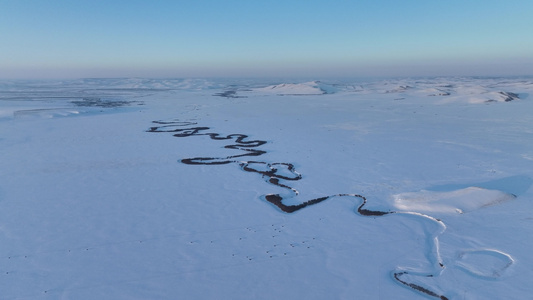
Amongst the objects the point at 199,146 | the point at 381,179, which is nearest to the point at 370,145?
the point at 381,179

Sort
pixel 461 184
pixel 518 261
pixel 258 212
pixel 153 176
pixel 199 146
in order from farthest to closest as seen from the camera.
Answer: pixel 199 146 → pixel 153 176 → pixel 461 184 → pixel 258 212 → pixel 518 261

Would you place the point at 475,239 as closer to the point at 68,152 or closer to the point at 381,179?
the point at 381,179

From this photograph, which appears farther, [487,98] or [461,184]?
[487,98]

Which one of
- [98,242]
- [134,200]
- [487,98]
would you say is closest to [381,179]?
[134,200]

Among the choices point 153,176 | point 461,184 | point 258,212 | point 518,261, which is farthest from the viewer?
point 153,176

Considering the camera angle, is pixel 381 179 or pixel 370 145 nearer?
pixel 381 179

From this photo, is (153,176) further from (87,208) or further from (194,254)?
(194,254)
